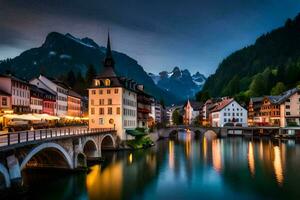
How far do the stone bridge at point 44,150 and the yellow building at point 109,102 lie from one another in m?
7.57

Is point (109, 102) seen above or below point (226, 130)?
above

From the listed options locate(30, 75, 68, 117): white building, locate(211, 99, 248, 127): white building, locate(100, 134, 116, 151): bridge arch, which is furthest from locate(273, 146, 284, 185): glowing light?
locate(211, 99, 248, 127): white building

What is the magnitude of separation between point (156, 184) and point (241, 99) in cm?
15566

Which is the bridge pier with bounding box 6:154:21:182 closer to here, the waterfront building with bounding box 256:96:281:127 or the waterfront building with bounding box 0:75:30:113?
the waterfront building with bounding box 0:75:30:113

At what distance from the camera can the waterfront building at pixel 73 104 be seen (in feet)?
408

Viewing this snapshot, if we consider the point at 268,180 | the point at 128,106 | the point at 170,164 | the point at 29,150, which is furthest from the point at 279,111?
the point at 29,150

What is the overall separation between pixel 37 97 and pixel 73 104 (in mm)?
32479

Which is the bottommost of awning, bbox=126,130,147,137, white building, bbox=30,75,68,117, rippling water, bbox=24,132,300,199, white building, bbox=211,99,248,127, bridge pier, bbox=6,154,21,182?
rippling water, bbox=24,132,300,199

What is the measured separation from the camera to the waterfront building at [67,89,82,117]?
124488mm

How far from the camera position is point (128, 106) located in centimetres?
8819

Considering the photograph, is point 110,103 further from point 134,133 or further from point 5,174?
point 5,174

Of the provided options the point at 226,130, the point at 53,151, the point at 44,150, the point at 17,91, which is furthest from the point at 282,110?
the point at 44,150

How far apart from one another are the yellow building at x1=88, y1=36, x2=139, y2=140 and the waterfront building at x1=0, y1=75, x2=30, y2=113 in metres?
16.5

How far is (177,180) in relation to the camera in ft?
155
